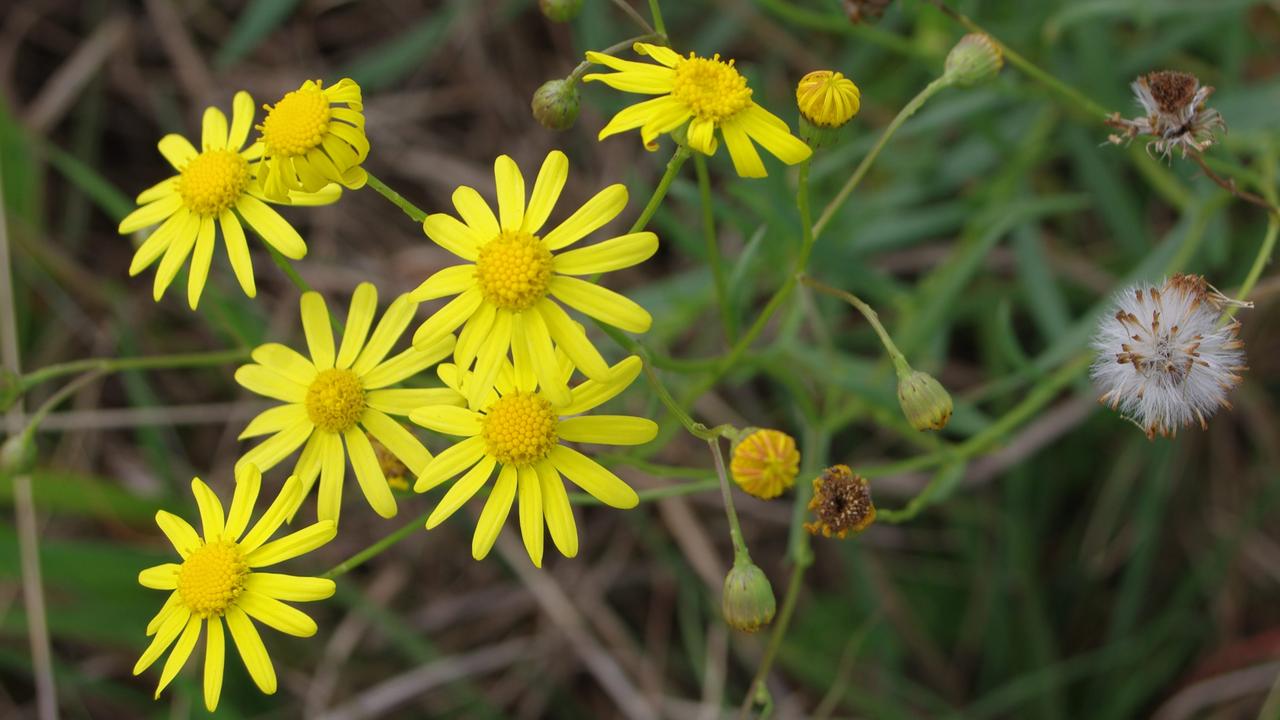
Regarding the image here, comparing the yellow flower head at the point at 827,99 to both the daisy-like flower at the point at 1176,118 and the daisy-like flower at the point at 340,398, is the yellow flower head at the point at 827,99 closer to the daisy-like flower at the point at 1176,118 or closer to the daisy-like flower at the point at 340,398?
the daisy-like flower at the point at 1176,118

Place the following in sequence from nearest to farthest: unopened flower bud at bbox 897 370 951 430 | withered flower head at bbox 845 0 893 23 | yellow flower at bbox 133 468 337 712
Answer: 1. unopened flower bud at bbox 897 370 951 430
2. yellow flower at bbox 133 468 337 712
3. withered flower head at bbox 845 0 893 23

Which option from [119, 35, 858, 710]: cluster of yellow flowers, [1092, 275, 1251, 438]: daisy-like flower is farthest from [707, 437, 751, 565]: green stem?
[1092, 275, 1251, 438]: daisy-like flower

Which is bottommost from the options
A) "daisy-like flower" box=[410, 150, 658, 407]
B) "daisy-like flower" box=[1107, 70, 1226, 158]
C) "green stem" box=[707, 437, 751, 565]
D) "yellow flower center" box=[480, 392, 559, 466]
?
"green stem" box=[707, 437, 751, 565]

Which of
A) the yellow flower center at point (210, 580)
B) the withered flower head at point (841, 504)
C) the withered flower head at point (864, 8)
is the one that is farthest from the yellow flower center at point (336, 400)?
the withered flower head at point (864, 8)

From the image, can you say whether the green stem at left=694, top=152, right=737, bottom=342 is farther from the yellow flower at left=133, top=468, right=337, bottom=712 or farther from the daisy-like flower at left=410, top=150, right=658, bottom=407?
the yellow flower at left=133, top=468, right=337, bottom=712

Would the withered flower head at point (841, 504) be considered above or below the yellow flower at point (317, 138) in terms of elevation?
below

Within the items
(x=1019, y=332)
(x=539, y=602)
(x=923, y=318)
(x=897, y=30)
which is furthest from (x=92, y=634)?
(x=897, y=30)

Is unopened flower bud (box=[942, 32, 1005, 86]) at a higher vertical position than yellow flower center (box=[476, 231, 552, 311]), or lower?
higher
